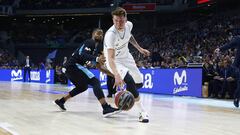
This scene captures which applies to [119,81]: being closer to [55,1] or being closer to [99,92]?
[99,92]

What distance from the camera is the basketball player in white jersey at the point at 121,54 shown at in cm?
725

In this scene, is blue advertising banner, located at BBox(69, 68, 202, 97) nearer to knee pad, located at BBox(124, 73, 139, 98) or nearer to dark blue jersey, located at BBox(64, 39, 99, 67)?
dark blue jersey, located at BBox(64, 39, 99, 67)

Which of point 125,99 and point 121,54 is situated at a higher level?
point 121,54

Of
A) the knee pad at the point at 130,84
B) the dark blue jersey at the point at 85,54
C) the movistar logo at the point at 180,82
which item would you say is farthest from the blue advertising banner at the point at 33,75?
the knee pad at the point at 130,84

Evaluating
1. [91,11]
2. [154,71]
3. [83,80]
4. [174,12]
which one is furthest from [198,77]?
[91,11]

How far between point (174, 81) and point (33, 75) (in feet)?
56.9

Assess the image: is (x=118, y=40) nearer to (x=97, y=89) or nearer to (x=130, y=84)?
(x=130, y=84)

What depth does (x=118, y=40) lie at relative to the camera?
24.6 feet

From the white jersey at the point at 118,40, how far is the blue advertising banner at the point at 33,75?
2182 centimetres

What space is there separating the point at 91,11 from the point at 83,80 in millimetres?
36171

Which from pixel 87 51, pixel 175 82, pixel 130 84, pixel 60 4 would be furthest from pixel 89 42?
pixel 60 4

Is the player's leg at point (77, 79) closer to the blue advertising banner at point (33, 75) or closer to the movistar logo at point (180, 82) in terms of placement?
the movistar logo at point (180, 82)

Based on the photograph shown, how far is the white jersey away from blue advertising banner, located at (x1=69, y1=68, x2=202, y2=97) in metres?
8.62

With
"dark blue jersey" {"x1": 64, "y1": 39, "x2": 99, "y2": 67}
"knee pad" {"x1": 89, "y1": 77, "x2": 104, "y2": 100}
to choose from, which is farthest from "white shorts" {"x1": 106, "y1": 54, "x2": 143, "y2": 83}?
"dark blue jersey" {"x1": 64, "y1": 39, "x2": 99, "y2": 67}
